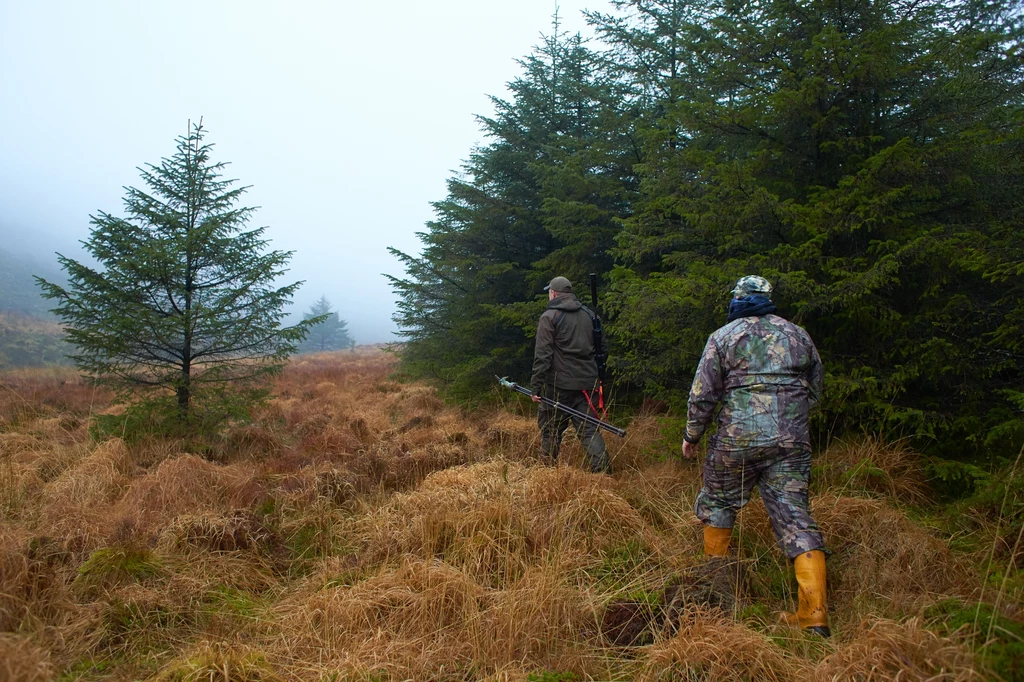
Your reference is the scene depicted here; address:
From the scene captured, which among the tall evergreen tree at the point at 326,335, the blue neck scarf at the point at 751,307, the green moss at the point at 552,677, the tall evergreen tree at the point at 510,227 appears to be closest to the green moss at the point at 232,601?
the green moss at the point at 552,677

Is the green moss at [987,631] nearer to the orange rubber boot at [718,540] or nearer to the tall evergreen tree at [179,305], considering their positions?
the orange rubber boot at [718,540]

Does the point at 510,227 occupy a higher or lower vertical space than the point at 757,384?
higher

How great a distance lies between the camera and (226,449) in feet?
21.9

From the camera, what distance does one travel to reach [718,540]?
3.12 meters

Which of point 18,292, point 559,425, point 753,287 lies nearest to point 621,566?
point 753,287

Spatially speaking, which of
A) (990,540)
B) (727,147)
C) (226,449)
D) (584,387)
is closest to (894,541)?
(990,540)

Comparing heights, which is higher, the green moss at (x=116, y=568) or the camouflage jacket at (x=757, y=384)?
the camouflage jacket at (x=757, y=384)

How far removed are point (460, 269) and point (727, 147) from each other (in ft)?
20.1

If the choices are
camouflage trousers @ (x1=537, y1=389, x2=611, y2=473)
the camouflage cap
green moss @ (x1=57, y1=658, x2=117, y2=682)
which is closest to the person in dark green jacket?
camouflage trousers @ (x1=537, y1=389, x2=611, y2=473)

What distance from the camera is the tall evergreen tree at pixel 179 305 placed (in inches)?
260

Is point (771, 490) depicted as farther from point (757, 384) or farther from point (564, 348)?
point (564, 348)

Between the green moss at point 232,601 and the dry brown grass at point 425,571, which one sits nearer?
the dry brown grass at point 425,571

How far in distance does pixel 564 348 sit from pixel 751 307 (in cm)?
252

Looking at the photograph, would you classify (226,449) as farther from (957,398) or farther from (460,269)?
(957,398)
